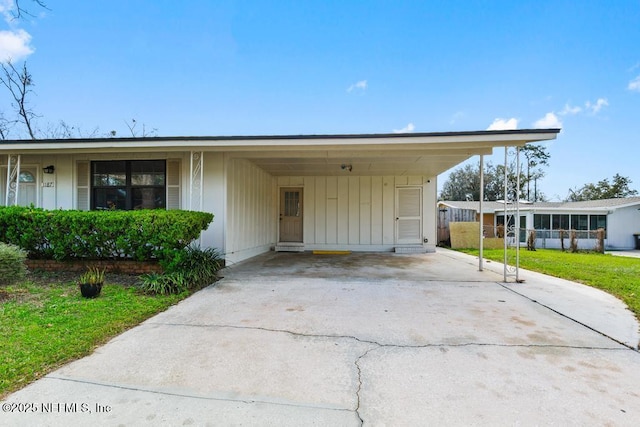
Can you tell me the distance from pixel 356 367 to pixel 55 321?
3.24m

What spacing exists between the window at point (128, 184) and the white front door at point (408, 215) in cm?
718

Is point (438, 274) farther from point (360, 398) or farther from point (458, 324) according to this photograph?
point (360, 398)

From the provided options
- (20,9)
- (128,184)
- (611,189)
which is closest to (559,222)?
(128,184)

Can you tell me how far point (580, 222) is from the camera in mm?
17562

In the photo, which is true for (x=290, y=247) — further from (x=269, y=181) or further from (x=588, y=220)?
(x=588, y=220)

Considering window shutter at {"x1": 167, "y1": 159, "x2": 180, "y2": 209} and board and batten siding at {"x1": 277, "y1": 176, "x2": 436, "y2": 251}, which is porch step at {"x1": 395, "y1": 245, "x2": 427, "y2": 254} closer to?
board and batten siding at {"x1": 277, "y1": 176, "x2": 436, "y2": 251}

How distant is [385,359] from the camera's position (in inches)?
101

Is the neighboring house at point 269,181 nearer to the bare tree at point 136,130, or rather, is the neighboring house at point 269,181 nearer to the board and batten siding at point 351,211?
the board and batten siding at point 351,211

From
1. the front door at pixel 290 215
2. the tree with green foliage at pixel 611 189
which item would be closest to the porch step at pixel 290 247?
the front door at pixel 290 215

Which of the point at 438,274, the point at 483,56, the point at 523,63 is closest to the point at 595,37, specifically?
the point at 523,63

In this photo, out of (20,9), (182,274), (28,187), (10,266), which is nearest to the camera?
(20,9)

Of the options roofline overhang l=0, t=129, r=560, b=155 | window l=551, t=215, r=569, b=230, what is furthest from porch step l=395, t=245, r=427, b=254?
window l=551, t=215, r=569, b=230

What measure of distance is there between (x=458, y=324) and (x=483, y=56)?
11.6 meters

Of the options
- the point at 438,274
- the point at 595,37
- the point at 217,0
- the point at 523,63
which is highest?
the point at 217,0
